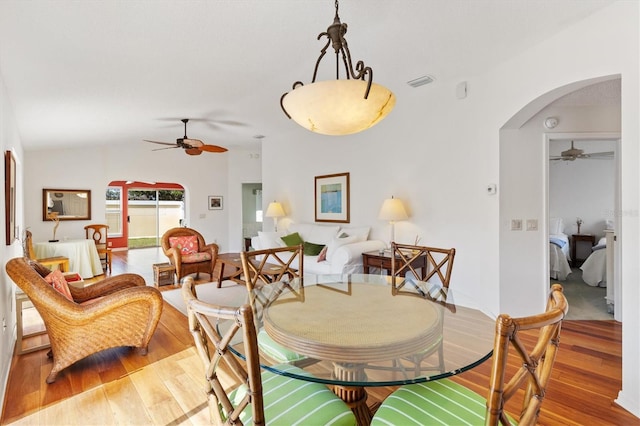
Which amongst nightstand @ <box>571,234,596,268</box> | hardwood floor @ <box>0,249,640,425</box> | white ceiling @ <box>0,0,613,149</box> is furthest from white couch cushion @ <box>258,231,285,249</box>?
nightstand @ <box>571,234,596,268</box>

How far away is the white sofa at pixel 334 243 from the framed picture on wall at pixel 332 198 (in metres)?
0.20

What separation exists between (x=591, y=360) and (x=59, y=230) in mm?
8389

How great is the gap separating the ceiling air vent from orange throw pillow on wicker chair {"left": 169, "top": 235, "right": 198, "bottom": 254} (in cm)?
438

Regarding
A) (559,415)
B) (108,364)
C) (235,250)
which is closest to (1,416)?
(108,364)

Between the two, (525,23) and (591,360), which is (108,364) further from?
(525,23)

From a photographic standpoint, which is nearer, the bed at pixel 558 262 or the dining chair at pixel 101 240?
the bed at pixel 558 262

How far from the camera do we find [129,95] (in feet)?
11.4

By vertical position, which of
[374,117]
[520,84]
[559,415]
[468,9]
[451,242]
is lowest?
[559,415]

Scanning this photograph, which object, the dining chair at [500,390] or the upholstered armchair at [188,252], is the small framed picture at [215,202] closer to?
the upholstered armchair at [188,252]

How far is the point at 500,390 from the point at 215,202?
27.1ft

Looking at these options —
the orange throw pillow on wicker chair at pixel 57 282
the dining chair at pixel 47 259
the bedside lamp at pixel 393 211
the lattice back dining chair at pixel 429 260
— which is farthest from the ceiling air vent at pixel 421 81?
the dining chair at pixel 47 259

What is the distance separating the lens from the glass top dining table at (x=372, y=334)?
1289 millimetres

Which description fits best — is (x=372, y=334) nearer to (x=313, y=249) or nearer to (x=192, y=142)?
(x=313, y=249)

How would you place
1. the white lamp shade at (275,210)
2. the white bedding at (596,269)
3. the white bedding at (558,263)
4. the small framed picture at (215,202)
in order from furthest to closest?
the small framed picture at (215,202) → the white lamp shade at (275,210) → the white bedding at (558,263) → the white bedding at (596,269)
